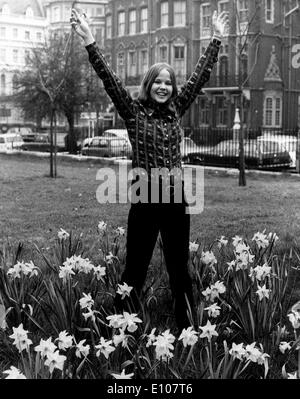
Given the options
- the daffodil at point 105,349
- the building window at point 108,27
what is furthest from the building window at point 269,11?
the daffodil at point 105,349

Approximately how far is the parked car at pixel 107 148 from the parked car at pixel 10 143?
6.06 meters

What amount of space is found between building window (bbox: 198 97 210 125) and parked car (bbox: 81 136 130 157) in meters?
19.0

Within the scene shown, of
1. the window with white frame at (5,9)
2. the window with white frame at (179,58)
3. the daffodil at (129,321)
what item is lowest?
the daffodil at (129,321)

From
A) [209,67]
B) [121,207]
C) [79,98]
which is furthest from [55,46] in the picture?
[209,67]

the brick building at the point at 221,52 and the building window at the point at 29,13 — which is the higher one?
the building window at the point at 29,13

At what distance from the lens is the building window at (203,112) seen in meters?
45.1

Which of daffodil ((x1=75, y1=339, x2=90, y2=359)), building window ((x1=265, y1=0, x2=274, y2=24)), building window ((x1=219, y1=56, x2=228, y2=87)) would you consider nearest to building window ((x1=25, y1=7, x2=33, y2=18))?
building window ((x1=219, y1=56, x2=228, y2=87))

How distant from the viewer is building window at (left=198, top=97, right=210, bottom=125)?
45094 mm

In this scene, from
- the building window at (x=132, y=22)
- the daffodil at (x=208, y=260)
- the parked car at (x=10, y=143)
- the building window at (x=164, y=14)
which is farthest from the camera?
the building window at (x=132, y=22)

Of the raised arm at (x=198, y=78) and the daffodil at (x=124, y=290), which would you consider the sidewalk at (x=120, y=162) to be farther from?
the daffodil at (x=124, y=290)

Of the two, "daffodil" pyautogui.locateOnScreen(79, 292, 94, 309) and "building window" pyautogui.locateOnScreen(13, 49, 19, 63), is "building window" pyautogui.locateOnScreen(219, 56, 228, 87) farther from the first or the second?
"daffodil" pyautogui.locateOnScreen(79, 292, 94, 309)

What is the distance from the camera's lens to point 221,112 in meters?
44.2

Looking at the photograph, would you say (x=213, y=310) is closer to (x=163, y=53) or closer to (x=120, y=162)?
(x=120, y=162)
